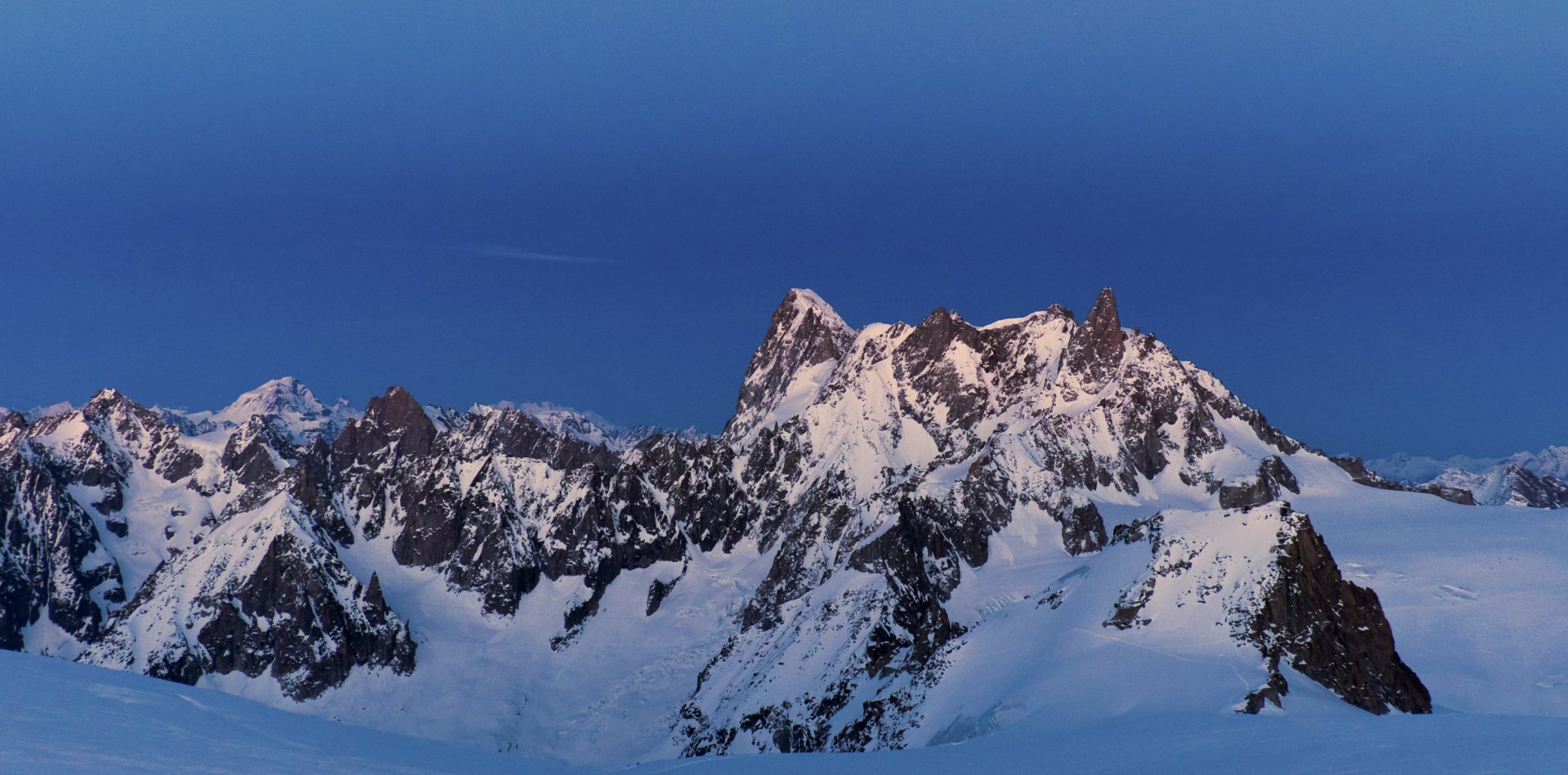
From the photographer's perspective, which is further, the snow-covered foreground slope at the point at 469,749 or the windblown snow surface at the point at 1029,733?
the windblown snow surface at the point at 1029,733

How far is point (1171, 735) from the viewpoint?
44.8 m

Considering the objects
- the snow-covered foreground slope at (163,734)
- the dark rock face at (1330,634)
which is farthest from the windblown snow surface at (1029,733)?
the dark rock face at (1330,634)

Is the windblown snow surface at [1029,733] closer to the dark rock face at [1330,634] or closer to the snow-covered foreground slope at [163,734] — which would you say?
the snow-covered foreground slope at [163,734]

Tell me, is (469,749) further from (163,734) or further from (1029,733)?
(1029,733)

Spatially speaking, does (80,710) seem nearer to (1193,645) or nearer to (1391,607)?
(1193,645)

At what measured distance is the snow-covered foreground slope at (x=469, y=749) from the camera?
98.7 feet

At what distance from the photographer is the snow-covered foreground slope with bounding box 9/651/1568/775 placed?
98.7 ft

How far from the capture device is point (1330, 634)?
275 ft

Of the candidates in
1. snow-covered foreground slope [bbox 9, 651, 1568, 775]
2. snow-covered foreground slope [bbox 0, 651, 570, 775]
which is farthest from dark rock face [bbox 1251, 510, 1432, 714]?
snow-covered foreground slope [bbox 0, 651, 570, 775]

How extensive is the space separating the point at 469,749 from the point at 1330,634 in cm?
6122

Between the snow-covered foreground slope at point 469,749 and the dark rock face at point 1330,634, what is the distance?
3591 centimetres

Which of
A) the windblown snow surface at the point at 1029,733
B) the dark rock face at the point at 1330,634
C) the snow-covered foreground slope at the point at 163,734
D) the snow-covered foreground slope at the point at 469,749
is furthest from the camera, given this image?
the dark rock face at the point at 1330,634

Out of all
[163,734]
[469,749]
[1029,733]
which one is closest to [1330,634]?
[1029,733]

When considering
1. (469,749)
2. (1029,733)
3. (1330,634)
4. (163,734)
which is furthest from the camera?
(1330,634)
